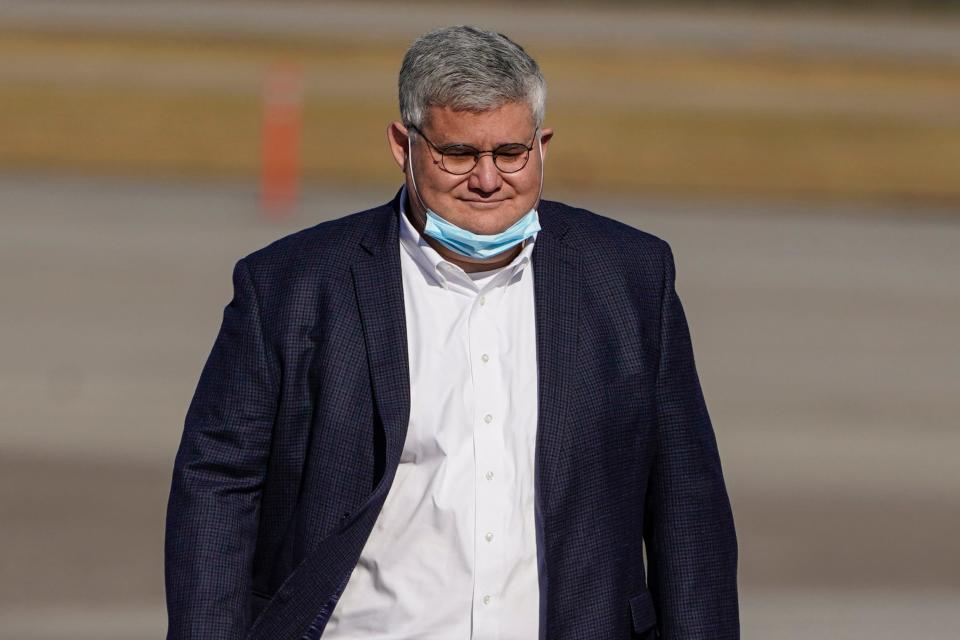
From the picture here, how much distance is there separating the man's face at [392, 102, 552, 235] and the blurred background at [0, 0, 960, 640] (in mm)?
3418

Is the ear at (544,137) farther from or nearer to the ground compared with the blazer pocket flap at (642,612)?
farther from the ground

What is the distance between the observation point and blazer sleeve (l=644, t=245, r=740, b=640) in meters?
3.06

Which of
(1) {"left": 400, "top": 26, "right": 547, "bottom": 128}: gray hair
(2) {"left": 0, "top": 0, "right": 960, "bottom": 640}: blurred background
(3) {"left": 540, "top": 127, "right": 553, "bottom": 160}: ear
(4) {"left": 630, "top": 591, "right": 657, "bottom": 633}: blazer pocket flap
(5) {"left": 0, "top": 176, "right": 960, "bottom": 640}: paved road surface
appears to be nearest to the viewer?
(1) {"left": 400, "top": 26, "right": 547, "bottom": 128}: gray hair

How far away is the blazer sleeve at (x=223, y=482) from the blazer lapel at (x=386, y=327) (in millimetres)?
174

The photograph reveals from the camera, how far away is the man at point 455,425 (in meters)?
2.86

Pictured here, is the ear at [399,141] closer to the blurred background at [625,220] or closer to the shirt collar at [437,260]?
the shirt collar at [437,260]

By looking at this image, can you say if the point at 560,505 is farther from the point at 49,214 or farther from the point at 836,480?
the point at 49,214

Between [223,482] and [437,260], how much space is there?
51 centimetres

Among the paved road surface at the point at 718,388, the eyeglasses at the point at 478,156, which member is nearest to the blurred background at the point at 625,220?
the paved road surface at the point at 718,388

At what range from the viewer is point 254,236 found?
13.2m

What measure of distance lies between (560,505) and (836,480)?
5.20m

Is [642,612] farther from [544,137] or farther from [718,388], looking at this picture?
[718,388]

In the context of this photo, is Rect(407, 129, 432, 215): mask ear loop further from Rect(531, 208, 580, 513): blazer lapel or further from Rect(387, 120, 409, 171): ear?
Rect(531, 208, 580, 513): blazer lapel

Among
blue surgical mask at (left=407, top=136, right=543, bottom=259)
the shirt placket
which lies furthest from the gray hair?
the shirt placket
